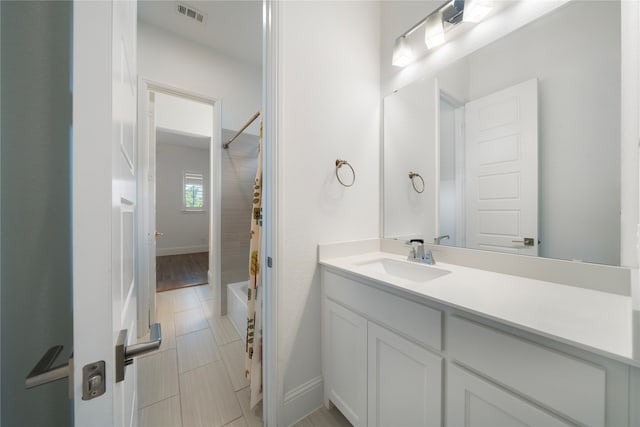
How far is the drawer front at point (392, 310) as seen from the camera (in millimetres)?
822

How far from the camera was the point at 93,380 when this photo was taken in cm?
35

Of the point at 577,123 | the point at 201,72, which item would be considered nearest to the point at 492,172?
the point at 577,123

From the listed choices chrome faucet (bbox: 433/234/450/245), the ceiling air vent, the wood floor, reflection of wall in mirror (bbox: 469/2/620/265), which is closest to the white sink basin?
chrome faucet (bbox: 433/234/450/245)

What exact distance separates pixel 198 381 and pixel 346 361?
1096 mm

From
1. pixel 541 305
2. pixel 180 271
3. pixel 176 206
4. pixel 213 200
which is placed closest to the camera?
pixel 541 305

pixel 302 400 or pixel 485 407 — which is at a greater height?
pixel 485 407

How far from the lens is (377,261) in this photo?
1411 millimetres

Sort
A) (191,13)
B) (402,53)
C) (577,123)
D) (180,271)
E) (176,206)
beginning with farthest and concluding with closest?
(176,206) → (180,271) → (191,13) → (402,53) → (577,123)

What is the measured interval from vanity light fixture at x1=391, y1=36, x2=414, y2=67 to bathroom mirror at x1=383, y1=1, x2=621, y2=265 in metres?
0.16

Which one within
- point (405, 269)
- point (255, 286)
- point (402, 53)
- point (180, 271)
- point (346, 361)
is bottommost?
point (180, 271)

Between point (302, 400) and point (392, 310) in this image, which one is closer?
point (392, 310)

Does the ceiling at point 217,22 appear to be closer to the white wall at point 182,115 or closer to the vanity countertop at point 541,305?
the white wall at point 182,115

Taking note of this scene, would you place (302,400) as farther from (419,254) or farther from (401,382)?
(419,254)

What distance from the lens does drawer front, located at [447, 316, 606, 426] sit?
53 cm
